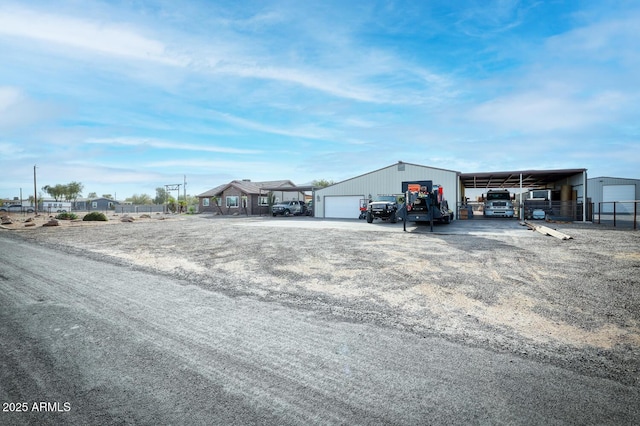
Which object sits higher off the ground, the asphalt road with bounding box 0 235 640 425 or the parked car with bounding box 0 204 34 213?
the parked car with bounding box 0 204 34 213

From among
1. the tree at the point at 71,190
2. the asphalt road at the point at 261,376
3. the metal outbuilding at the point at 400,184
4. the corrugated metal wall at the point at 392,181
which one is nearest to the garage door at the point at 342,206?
the metal outbuilding at the point at 400,184

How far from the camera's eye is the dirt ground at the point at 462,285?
3.87m

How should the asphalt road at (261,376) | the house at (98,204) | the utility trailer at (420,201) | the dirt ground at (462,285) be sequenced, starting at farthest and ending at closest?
the house at (98,204)
the utility trailer at (420,201)
the dirt ground at (462,285)
the asphalt road at (261,376)

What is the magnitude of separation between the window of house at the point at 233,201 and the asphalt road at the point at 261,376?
38291 millimetres

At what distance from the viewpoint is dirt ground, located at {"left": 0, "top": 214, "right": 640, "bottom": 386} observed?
387 centimetres

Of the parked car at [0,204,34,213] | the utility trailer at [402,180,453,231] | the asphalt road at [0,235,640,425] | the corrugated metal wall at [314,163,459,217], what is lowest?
the asphalt road at [0,235,640,425]

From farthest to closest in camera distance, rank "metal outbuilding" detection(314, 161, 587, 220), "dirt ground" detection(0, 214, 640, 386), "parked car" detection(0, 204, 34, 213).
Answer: "parked car" detection(0, 204, 34, 213), "metal outbuilding" detection(314, 161, 587, 220), "dirt ground" detection(0, 214, 640, 386)

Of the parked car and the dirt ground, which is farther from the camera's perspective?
the parked car

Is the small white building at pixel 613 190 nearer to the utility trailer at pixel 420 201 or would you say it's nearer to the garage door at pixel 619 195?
the garage door at pixel 619 195

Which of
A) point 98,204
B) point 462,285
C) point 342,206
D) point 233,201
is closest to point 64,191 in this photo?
point 98,204

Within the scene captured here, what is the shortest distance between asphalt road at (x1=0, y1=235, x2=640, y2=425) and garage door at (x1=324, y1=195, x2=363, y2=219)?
26329 millimetres

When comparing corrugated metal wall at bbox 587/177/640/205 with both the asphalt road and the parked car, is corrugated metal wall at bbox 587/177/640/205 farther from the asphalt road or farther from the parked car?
the parked car

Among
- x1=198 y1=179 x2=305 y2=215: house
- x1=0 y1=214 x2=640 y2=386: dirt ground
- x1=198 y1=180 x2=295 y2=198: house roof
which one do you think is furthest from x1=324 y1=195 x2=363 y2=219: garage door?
x1=0 y1=214 x2=640 y2=386: dirt ground

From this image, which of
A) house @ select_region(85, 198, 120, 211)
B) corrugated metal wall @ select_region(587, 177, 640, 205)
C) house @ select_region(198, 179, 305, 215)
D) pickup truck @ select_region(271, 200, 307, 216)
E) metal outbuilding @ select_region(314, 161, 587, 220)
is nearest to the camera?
metal outbuilding @ select_region(314, 161, 587, 220)
